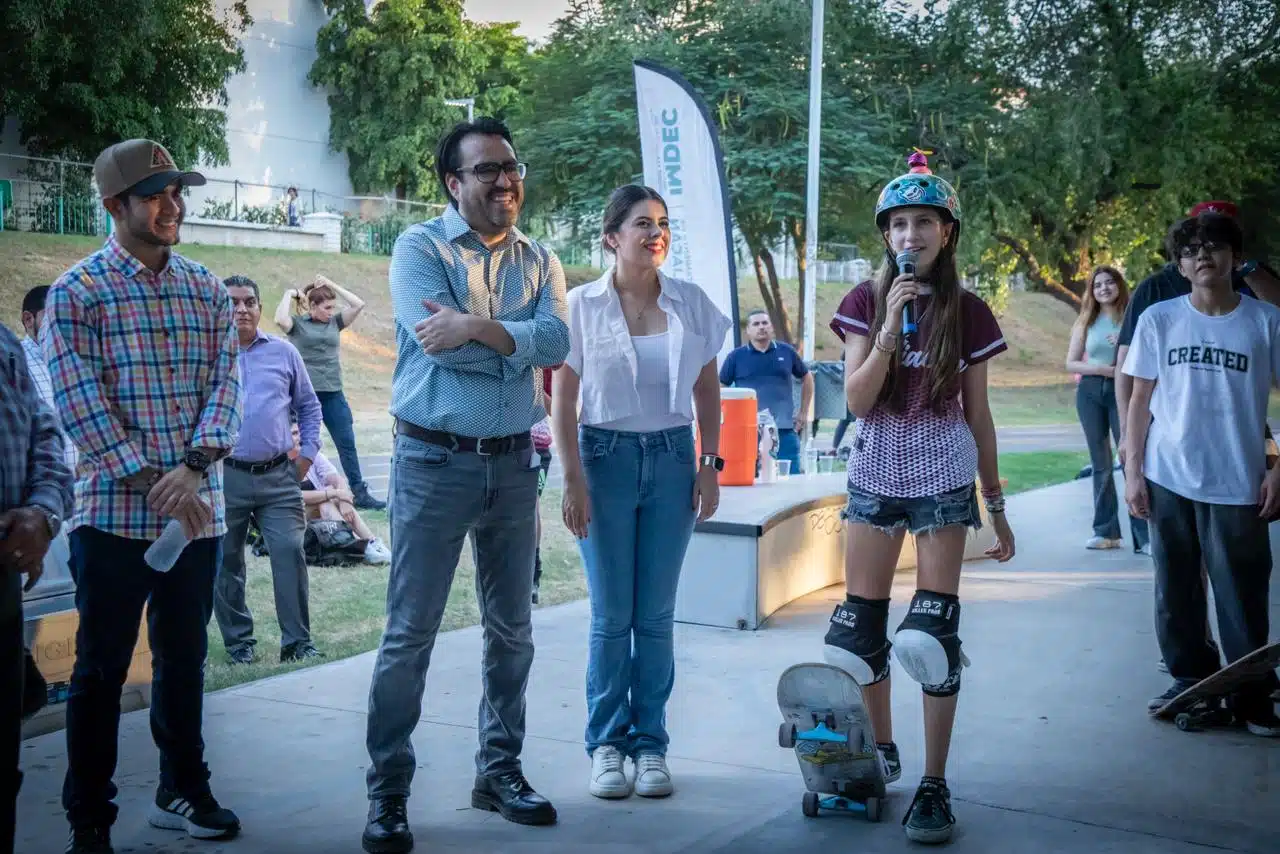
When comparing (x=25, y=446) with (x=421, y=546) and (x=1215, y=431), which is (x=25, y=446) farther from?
(x=1215, y=431)

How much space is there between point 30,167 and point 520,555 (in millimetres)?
17540

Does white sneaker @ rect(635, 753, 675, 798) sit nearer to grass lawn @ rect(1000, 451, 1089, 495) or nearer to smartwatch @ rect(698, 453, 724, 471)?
smartwatch @ rect(698, 453, 724, 471)

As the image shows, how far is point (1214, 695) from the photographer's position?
470cm

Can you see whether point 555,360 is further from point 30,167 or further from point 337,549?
point 30,167

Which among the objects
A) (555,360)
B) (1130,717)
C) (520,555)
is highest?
(555,360)

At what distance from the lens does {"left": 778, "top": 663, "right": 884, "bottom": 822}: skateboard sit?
370 cm

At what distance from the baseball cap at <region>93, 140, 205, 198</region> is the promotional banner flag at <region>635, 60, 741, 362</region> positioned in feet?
25.6

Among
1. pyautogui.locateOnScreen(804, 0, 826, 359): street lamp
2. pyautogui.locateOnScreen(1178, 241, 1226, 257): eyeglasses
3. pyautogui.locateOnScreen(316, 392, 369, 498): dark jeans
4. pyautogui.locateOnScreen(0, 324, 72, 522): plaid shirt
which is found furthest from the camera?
pyautogui.locateOnScreen(804, 0, 826, 359): street lamp

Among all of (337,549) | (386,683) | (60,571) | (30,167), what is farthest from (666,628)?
(30,167)

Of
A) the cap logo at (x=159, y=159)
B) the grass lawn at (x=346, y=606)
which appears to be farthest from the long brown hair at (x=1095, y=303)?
the cap logo at (x=159, y=159)

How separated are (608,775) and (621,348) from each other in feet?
4.37

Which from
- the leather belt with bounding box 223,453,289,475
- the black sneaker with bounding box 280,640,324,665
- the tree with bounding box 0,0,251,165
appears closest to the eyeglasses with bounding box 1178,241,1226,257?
the leather belt with bounding box 223,453,289,475

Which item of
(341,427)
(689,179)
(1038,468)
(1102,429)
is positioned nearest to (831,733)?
(1102,429)

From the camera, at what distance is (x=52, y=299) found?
3.44 meters
